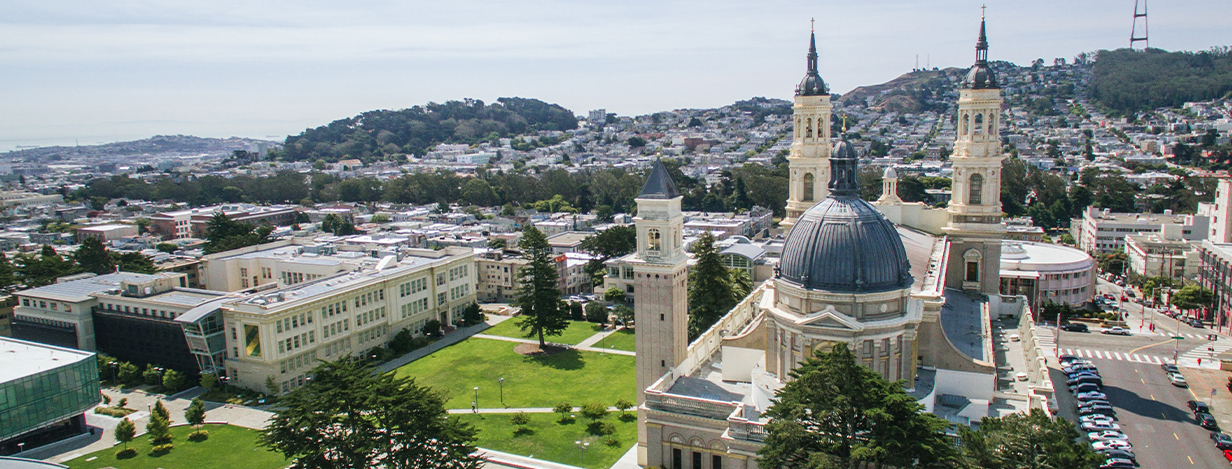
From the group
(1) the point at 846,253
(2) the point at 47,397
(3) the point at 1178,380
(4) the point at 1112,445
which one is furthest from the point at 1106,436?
(2) the point at 47,397

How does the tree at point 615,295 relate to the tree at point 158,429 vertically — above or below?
above

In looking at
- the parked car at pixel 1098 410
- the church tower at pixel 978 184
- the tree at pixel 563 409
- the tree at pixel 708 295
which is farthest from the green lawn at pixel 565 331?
the parked car at pixel 1098 410

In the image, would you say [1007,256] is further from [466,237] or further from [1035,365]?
[466,237]

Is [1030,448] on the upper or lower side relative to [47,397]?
upper

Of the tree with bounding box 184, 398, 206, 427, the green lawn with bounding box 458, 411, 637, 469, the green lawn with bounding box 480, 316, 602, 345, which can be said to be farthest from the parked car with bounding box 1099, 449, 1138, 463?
the tree with bounding box 184, 398, 206, 427

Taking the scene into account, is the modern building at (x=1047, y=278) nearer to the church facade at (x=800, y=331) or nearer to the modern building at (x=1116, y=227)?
the modern building at (x=1116, y=227)

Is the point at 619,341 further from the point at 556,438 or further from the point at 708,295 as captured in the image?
the point at 556,438
